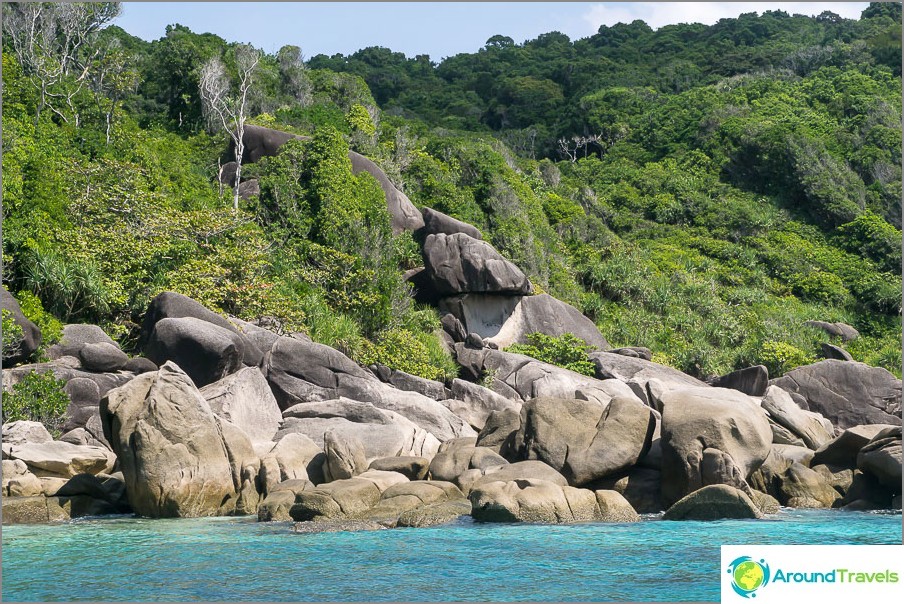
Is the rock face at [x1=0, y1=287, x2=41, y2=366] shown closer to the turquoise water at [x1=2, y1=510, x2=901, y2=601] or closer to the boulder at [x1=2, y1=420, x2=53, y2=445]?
the boulder at [x1=2, y1=420, x2=53, y2=445]

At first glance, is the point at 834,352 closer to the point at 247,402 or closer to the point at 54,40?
the point at 247,402

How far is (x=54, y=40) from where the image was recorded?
1457 inches

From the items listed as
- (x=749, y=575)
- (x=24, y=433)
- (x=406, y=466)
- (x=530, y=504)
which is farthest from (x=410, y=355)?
(x=749, y=575)

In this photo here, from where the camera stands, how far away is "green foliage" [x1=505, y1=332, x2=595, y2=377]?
3103 centimetres

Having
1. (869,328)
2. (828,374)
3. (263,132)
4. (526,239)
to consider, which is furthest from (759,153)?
(263,132)

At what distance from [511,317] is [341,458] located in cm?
1761

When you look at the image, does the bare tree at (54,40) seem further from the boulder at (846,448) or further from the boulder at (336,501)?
the boulder at (846,448)

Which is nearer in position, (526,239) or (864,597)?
(864,597)

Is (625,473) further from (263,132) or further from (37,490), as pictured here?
(263,132)

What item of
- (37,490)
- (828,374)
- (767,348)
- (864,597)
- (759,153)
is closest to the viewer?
(864,597)

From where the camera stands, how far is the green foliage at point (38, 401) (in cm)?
1794

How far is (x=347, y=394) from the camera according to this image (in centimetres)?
2253

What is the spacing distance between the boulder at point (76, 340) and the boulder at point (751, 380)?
2022 centimetres

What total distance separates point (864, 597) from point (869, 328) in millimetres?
40325
